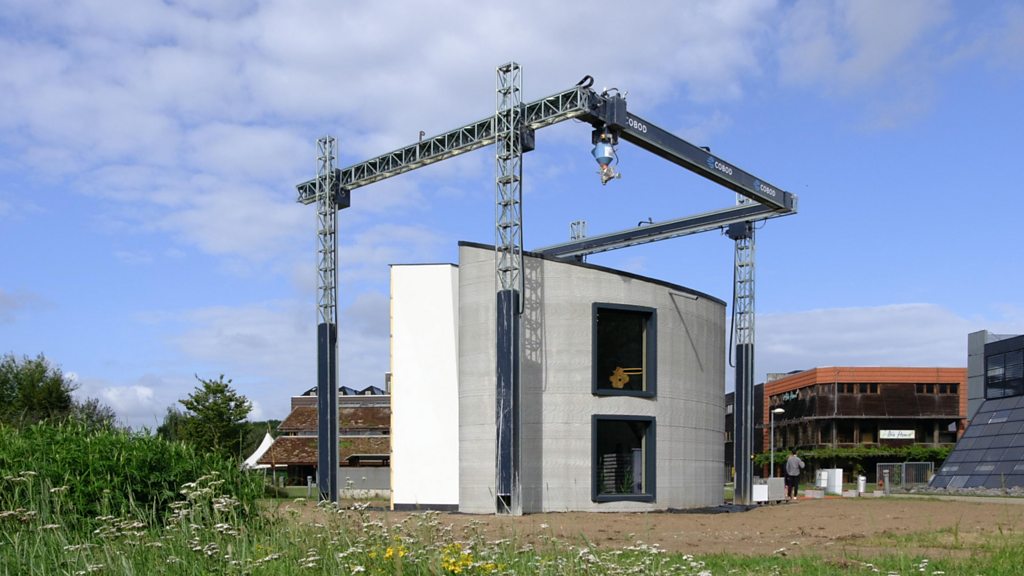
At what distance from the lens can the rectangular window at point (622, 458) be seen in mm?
24438

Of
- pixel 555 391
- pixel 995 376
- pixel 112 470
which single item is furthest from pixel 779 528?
pixel 995 376

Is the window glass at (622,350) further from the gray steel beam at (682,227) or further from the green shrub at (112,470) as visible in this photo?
the green shrub at (112,470)

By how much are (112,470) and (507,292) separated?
1291cm

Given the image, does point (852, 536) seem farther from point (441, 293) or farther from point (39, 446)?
point (441, 293)

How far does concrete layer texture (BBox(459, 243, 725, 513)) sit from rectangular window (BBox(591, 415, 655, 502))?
16 centimetres

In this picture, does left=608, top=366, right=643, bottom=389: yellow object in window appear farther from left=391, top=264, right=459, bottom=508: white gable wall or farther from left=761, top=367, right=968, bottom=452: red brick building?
left=761, top=367, right=968, bottom=452: red brick building

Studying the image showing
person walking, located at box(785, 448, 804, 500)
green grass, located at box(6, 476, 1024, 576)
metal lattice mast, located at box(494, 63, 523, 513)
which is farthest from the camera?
person walking, located at box(785, 448, 804, 500)

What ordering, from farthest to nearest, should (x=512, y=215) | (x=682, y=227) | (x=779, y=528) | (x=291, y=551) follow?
(x=682, y=227), (x=512, y=215), (x=779, y=528), (x=291, y=551)

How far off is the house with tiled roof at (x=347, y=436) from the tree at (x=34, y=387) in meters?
9.90

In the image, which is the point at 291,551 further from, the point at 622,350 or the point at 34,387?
the point at 34,387

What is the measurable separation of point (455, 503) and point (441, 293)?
517cm

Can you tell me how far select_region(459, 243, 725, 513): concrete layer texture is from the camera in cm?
2369

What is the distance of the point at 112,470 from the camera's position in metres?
11.1

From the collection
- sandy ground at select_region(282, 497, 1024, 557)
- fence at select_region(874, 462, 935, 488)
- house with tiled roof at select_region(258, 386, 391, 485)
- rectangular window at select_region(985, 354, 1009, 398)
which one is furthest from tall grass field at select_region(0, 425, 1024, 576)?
rectangular window at select_region(985, 354, 1009, 398)
